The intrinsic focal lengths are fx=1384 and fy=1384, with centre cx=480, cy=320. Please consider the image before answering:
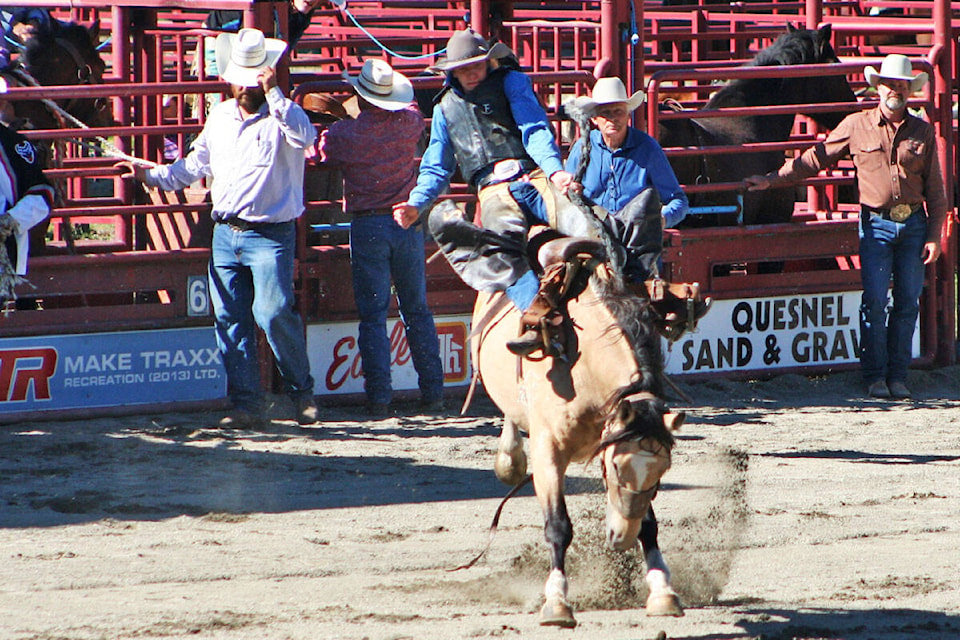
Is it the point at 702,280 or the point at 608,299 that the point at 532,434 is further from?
the point at 702,280

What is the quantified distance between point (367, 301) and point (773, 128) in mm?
3872

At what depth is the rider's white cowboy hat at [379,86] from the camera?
27.1ft

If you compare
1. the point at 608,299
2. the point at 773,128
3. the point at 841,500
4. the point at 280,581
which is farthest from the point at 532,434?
the point at 773,128

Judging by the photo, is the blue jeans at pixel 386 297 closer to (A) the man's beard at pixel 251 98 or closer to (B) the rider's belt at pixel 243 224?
(B) the rider's belt at pixel 243 224

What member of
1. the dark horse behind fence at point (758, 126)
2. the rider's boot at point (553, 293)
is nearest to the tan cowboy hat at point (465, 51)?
the rider's boot at point (553, 293)

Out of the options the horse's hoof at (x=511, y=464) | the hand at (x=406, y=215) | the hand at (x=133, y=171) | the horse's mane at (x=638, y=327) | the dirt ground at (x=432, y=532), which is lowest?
the dirt ground at (x=432, y=532)

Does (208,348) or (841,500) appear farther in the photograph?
(208,348)

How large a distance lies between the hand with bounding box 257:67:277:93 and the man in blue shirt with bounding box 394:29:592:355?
2.02m

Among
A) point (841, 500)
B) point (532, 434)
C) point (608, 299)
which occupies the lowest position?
point (841, 500)

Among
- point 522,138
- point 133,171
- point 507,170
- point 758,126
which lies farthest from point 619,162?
point 758,126

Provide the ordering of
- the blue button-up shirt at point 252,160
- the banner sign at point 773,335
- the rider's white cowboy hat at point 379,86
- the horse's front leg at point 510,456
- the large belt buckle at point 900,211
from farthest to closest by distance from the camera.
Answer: the banner sign at point 773,335 < the large belt buckle at point 900,211 < the rider's white cowboy hat at point 379,86 < the blue button-up shirt at point 252,160 < the horse's front leg at point 510,456

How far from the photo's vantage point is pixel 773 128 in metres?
10.7

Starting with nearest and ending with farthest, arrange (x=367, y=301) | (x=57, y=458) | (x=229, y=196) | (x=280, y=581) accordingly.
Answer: (x=280, y=581), (x=57, y=458), (x=229, y=196), (x=367, y=301)

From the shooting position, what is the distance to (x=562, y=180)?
17.3 ft
